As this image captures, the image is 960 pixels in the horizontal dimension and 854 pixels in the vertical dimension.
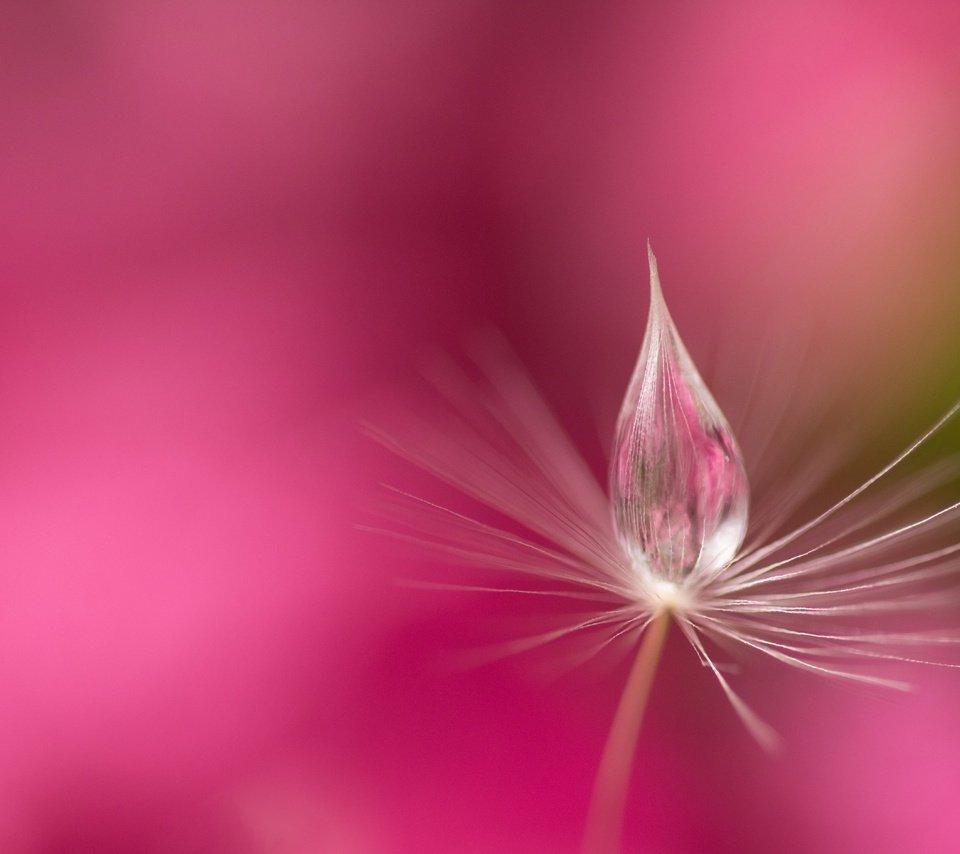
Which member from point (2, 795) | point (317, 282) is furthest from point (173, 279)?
point (2, 795)

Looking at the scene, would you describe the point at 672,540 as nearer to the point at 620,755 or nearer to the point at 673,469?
the point at 673,469

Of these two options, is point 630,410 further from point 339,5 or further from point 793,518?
point 339,5

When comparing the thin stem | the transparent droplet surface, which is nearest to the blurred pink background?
the thin stem

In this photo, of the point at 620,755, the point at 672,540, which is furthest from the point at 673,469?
the point at 620,755

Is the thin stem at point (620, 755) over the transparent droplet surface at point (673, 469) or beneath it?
beneath

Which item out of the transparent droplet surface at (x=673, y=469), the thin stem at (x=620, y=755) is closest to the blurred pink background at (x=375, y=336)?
the thin stem at (x=620, y=755)

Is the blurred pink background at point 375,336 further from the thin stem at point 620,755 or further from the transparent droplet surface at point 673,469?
the transparent droplet surface at point 673,469

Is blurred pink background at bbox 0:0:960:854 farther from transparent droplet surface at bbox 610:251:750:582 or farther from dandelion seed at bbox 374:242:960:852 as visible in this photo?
transparent droplet surface at bbox 610:251:750:582
